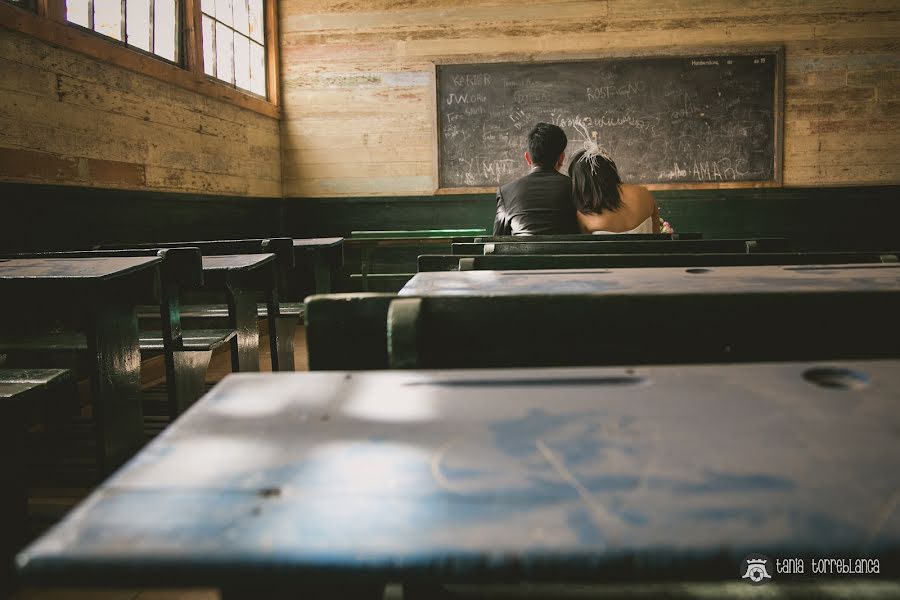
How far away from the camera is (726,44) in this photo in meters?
5.48

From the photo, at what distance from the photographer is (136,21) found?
391 centimetres

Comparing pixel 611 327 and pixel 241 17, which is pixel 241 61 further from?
pixel 611 327

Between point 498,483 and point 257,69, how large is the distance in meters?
5.79

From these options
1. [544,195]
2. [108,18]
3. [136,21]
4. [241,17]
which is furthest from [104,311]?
[241,17]

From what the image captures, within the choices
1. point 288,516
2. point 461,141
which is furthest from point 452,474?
point 461,141

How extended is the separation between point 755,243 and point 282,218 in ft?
14.7

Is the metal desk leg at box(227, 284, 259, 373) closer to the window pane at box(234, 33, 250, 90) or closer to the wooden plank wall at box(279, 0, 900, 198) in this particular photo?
the window pane at box(234, 33, 250, 90)

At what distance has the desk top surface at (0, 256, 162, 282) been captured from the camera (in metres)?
1.56

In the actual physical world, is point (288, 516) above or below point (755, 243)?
below

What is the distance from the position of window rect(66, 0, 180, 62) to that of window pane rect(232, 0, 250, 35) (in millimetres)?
882

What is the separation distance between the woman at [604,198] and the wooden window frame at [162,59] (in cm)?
252

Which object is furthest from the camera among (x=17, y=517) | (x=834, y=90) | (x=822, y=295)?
(x=834, y=90)

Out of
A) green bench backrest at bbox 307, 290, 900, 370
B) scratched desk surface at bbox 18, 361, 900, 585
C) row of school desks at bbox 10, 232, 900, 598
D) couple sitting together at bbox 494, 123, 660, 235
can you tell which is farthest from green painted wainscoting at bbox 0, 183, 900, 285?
scratched desk surface at bbox 18, 361, 900, 585

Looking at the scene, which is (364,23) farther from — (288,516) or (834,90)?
(288,516)
